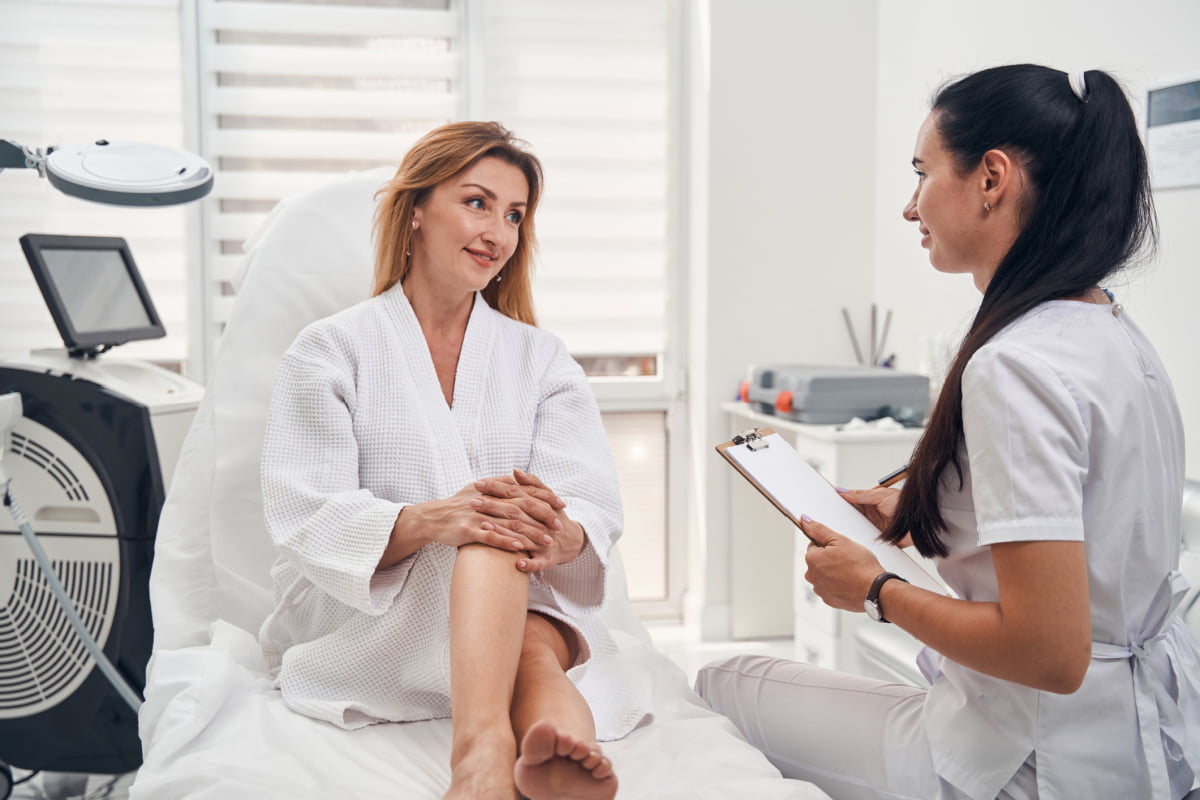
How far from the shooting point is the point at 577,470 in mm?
1575

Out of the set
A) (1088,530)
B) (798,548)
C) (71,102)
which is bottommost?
(798,548)

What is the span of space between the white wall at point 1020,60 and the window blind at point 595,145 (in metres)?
0.69

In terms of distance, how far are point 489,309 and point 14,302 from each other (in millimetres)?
1839

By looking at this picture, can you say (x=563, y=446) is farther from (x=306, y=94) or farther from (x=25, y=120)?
(x=25, y=120)

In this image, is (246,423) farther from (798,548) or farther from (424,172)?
(798,548)

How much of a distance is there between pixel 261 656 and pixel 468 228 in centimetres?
76

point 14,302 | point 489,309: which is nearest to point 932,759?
point 489,309

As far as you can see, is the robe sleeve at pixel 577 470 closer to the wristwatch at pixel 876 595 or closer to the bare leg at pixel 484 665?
the bare leg at pixel 484 665

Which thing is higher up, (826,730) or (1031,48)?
(1031,48)

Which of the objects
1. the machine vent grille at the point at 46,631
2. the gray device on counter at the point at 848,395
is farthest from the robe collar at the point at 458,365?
the gray device on counter at the point at 848,395

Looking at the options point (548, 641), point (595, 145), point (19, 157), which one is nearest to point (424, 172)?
point (19, 157)

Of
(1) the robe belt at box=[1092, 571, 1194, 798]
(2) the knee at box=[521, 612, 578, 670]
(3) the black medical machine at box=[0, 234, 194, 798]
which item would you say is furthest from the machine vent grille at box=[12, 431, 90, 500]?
(1) the robe belt at box=[1092, 571, 1194, 798]

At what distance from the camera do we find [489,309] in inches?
68.7

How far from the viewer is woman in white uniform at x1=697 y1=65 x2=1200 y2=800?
0.94 meters
